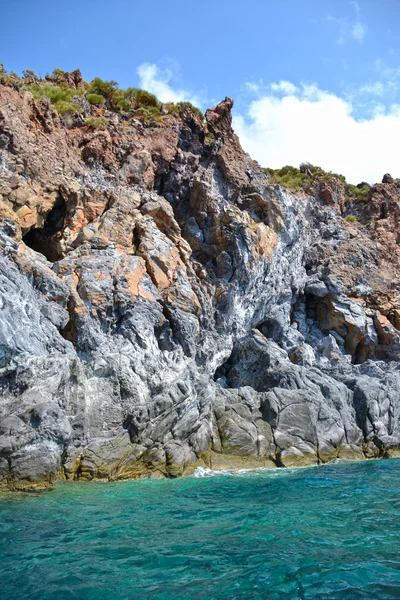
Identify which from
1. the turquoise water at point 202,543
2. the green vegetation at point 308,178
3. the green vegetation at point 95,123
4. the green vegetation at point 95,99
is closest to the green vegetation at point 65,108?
the green vegetation at point 95,123

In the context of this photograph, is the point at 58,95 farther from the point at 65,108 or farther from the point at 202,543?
the point at 202,543

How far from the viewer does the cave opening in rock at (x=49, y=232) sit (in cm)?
2394

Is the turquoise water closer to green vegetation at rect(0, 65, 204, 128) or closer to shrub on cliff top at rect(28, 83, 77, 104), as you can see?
green vegetation at rect(0, 65, 204, 128)

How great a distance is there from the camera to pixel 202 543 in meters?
8.92

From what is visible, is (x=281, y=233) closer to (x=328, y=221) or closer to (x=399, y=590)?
(x=328, y=221)

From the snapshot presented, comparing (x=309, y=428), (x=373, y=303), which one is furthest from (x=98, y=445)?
(x=373, y=303)

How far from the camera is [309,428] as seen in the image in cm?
2145

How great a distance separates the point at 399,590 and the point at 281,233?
1102 inches

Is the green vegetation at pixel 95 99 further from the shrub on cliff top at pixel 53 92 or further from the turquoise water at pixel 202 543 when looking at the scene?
the turquoise water at pixel 202 543

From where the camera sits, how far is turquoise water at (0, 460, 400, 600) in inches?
269

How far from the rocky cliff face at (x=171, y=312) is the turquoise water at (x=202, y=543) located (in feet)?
11.5

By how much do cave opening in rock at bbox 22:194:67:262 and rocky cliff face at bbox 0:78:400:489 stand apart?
0.08m

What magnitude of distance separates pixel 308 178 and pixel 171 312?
1047 inches

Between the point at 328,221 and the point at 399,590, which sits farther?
the point at 328,221
